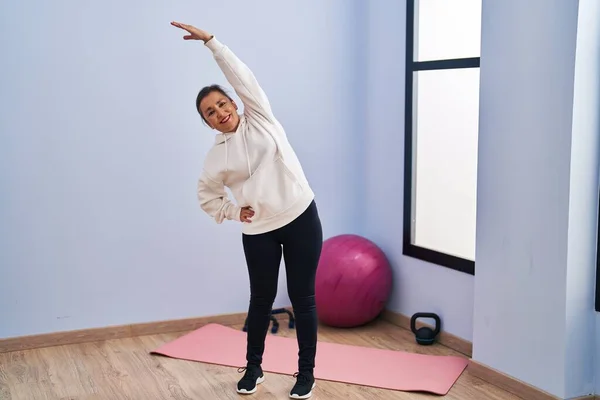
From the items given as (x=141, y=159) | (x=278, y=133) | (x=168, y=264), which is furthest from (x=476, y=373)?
(x=141, y=159)

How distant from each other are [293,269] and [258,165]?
0.41 m

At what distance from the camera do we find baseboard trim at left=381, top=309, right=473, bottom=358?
3.53 m

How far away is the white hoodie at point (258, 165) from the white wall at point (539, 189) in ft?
2.54

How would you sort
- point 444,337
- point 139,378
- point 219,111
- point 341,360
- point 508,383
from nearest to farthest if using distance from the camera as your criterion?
point 219,111 → point 508,383 → point 139,378 → point 341,360 → point 444,337

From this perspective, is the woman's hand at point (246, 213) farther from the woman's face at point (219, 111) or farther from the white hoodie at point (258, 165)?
the woman's face at point (219, 111)

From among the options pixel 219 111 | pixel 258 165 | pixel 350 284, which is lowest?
pixel 350 284

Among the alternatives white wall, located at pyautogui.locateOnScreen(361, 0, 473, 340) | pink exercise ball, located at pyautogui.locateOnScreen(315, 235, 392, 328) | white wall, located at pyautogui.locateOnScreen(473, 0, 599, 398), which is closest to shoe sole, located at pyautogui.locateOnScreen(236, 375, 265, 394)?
pink exercise ball, located at pyautogui.locateOnScreen(315, 235, 392, 328)

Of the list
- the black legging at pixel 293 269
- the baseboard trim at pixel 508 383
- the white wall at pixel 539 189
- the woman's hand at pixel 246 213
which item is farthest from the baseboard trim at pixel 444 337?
Result: the woman's hand at pixel 246 213

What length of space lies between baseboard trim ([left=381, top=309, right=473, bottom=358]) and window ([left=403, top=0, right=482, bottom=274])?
1.04ft

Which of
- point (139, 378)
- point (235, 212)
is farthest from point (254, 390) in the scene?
point (235, 212)

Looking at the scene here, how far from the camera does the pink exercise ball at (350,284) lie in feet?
12.5

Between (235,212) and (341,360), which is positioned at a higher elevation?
(235,212)

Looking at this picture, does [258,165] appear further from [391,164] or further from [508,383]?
[391,164]

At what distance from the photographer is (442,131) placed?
381cm
